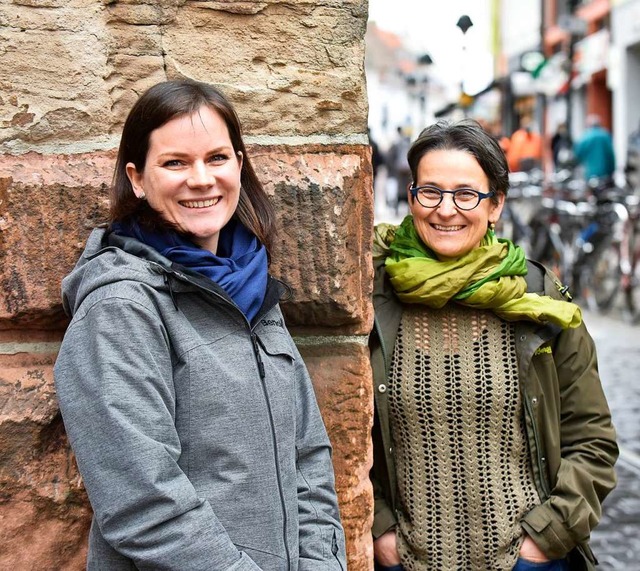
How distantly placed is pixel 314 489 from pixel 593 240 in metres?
8.88

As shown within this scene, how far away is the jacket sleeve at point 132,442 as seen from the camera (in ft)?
5.00

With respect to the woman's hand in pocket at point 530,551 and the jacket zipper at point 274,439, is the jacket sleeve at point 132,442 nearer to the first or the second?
the jacket zipper at point 274,439

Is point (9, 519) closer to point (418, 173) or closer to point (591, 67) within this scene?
point (418, 173)

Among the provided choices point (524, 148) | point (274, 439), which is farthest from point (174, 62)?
point (524, 148)

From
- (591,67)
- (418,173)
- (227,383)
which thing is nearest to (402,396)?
(418,173)

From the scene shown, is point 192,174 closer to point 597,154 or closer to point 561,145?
point 597,154

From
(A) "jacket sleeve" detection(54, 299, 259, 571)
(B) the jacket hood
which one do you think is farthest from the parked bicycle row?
(A) "jacket sleeve" detection(54, 299, 259, 571)

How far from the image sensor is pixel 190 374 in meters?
1.64

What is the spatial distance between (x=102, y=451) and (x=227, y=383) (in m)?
0.25

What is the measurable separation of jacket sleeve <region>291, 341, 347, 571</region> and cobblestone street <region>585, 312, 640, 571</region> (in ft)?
8.21

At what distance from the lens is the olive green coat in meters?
2.36

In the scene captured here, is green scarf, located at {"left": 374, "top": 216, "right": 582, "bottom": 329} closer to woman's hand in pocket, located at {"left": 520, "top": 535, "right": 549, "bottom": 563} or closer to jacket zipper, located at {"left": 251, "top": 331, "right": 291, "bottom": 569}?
woman's hand in pocket, located at {"left": 520, "top": 535, "right": 549, "bottom": 563}

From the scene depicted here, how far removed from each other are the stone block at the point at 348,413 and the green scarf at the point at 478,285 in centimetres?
25

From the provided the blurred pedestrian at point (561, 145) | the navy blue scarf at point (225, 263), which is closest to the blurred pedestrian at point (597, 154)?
the blurred pedestrian at point (561, 145)
